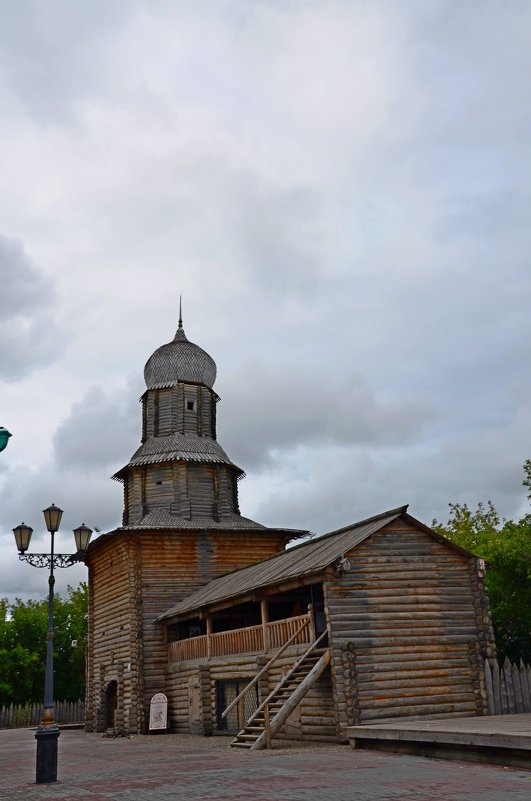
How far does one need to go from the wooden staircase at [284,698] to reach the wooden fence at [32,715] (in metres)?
33.3

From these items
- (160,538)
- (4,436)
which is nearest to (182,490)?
(160,538)

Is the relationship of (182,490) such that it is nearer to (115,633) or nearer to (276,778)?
(115,633)

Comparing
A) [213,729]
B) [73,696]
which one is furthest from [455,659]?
[73,696]

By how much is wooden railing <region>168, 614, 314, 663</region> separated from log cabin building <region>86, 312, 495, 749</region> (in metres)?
0.07

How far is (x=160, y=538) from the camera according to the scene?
3697 cm

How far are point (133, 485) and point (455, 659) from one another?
72.5 ft

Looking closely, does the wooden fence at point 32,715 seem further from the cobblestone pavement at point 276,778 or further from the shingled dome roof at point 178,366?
the cobblestone pavement at point 276,778

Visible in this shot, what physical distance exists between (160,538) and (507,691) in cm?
1855

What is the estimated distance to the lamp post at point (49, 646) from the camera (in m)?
15.0

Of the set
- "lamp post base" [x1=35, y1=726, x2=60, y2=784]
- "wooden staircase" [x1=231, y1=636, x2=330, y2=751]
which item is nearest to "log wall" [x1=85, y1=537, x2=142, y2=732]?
"wooden staircase" [x1=231, y1=636, x2=330, y2=751]

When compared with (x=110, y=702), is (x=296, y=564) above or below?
above

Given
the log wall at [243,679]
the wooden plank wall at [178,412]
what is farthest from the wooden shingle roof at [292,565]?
the wooden plank wall at [178,412]

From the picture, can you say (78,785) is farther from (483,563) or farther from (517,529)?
(517,529)

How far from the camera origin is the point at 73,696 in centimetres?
6538
